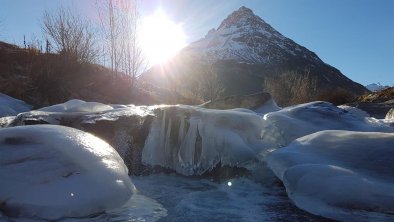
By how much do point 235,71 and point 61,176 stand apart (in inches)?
2691

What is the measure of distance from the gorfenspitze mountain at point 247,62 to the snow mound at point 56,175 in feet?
39.5

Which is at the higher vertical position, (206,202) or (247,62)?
(247,62)

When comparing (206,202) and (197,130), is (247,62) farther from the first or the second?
(206,202)

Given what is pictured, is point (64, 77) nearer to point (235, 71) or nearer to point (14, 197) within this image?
point (14, 197)

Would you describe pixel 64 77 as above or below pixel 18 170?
above

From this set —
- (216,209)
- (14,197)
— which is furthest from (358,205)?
(14,197)

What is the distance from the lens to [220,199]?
10.1ft

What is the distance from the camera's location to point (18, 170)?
2.57m

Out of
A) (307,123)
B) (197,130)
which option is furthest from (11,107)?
(307,123)

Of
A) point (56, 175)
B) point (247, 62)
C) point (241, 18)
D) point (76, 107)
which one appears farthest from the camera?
point (241, 18)

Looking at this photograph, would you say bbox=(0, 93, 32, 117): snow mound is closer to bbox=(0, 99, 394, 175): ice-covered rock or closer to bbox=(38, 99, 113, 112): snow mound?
bbox=(38, 99, 113, 112): snow mound

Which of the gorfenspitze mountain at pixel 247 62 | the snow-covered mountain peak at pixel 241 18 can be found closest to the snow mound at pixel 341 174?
the gorfenspitze mountain at pixel 247 62

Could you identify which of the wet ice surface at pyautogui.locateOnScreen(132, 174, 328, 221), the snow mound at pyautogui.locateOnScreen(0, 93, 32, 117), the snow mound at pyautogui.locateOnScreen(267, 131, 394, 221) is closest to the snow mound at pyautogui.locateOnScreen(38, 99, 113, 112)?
the wet ice surface at pyautogui.locateOnScreen(132, 174, 328, 221)

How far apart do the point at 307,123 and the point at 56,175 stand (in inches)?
110
